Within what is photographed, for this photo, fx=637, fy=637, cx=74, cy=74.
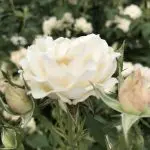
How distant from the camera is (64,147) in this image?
924 millimetres

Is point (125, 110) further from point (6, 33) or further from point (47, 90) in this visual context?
point (6, 33)

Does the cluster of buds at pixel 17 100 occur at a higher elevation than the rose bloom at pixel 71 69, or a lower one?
lower

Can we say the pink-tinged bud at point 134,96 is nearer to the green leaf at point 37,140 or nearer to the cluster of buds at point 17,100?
the cluster of buds at point 17,100

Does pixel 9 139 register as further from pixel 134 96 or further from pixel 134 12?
pixel 134 12

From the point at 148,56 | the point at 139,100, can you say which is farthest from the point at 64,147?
the point at 148,56

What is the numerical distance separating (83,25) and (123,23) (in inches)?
8.1

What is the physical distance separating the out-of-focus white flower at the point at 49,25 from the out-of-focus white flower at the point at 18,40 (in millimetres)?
99

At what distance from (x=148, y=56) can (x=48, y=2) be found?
19.3 inches

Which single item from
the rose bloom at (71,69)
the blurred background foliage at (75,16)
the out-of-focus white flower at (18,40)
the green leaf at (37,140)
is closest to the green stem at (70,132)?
the rose bloom at (71,69)

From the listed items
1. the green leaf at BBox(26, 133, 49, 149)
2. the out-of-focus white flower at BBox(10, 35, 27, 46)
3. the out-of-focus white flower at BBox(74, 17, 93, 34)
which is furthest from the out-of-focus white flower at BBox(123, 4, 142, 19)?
the green leaf at BBox(26, 133, 49, 149)

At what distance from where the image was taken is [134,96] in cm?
77

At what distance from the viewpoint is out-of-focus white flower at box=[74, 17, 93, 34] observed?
2.72 m

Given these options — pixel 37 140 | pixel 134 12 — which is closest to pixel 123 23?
pixel 134 12

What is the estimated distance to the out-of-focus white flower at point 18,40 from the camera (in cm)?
266
